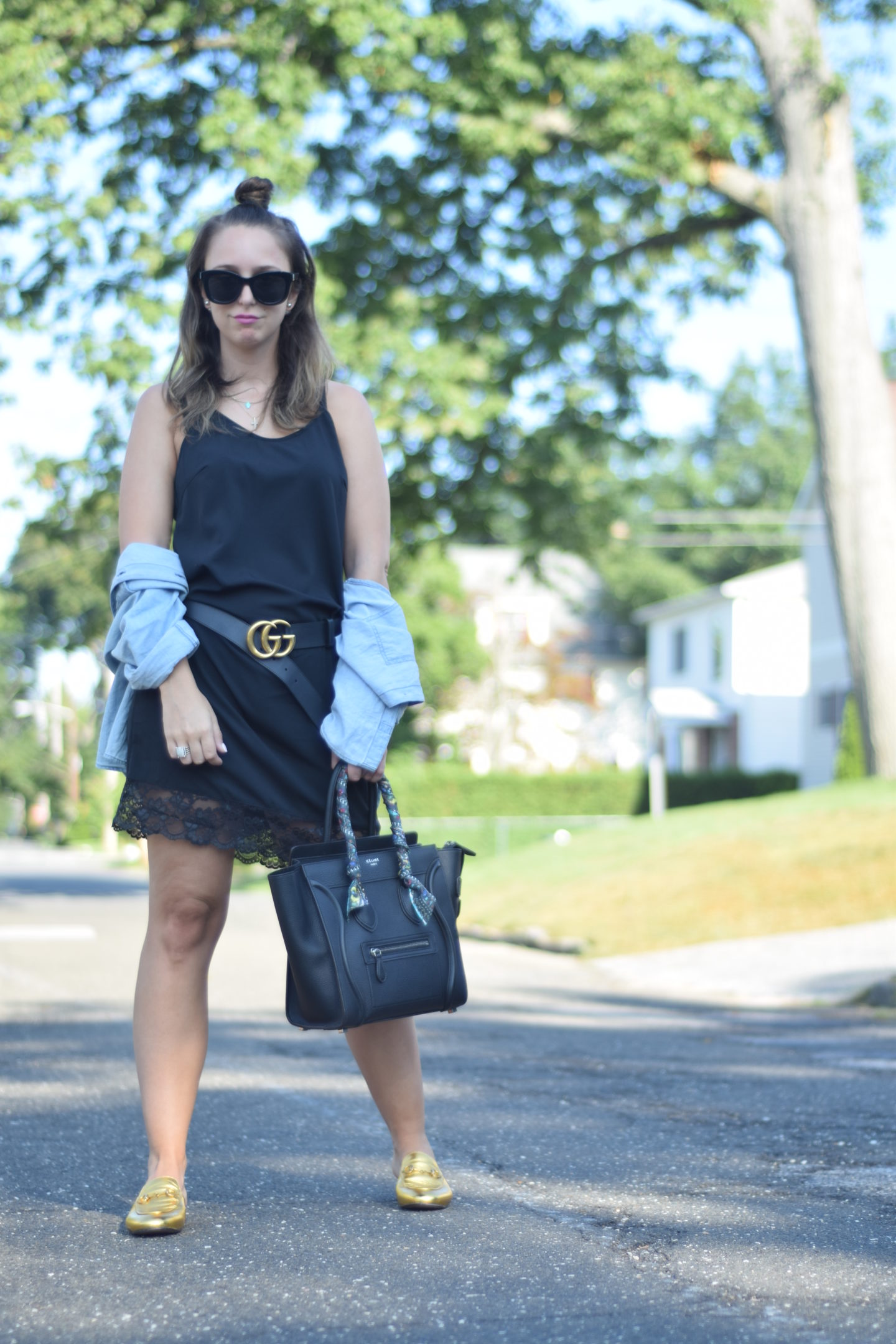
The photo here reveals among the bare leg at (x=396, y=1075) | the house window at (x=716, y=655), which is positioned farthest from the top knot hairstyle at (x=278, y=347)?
the house window at (x=716, y=655)

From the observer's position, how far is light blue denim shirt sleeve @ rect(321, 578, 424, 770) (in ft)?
9.98

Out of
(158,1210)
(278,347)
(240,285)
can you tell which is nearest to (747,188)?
(278,347)

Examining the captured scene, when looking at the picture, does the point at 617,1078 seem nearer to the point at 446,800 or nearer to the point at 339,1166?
the point at 339,1166

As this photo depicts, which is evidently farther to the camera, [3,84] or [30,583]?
[30,583]

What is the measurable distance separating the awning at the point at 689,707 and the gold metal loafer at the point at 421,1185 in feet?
133

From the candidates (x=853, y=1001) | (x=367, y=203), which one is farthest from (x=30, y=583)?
(x=853, y=1001)

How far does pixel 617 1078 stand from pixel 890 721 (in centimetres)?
1113

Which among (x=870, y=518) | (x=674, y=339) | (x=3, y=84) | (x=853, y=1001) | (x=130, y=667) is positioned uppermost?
(x=3, y=84)

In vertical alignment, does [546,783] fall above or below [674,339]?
below

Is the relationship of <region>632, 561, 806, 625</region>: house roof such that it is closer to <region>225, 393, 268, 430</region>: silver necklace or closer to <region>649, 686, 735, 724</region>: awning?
<region>649, 686, 735, 724</region>: awning

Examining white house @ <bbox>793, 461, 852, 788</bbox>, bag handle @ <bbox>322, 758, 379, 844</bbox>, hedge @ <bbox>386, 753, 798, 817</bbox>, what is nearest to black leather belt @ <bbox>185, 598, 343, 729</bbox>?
bag handle @ <bbox>322, 758, 379, 844</bbox>

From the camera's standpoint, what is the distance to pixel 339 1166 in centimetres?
361

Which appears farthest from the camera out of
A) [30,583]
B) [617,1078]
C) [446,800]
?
[30,583]

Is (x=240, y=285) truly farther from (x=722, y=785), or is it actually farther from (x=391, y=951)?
(x=722, y=785)
